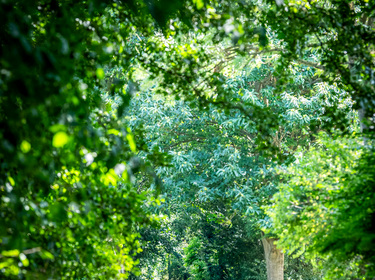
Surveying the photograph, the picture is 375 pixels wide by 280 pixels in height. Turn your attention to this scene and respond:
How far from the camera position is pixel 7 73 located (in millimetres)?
1654

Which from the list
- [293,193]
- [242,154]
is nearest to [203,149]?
[242,154]

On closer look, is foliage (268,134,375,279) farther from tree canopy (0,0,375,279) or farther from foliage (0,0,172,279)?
foliage (0,0,172,279)

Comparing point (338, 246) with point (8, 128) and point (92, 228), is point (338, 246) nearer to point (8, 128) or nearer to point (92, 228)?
point (92, 228)

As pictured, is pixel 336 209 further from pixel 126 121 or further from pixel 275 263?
pixel 275 263

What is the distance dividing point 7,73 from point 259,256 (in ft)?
58.5

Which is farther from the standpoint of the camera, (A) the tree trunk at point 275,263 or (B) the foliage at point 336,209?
(A) the tree trunk at point 275,263

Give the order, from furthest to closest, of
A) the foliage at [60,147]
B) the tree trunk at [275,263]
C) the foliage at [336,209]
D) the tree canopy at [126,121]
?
the tree trunk at [275,263] → the foliage at [336,209] → the tree canopy at [126,121] → the foliage at [60,147]

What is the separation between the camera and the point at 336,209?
585cm

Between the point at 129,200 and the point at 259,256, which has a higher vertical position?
the point at 259,256

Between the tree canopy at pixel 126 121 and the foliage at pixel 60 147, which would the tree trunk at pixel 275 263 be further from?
the foliage at pixel 60 147

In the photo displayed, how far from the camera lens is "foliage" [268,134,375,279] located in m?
4.22

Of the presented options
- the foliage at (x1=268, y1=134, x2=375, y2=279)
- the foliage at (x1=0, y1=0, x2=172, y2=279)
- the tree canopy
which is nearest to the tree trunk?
the tree canopy

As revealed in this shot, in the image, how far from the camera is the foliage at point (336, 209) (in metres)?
4.22

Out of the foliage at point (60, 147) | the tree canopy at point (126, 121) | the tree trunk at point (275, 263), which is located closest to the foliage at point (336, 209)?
the tree canopy at point (126, 121)
